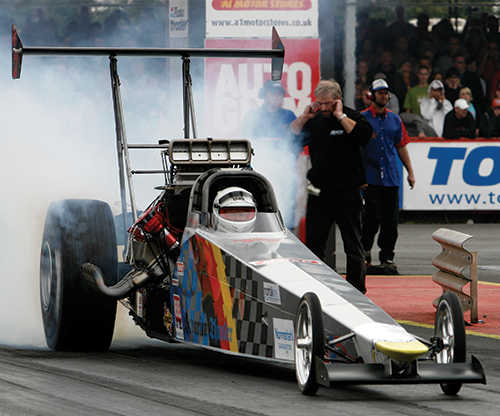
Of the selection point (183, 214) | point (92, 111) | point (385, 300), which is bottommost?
point (385, 300)

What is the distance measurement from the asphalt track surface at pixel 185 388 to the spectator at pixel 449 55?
11.7 meters

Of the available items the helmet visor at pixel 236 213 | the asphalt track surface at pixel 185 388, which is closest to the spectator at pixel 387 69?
the asphalt track surface at pixel 185 388

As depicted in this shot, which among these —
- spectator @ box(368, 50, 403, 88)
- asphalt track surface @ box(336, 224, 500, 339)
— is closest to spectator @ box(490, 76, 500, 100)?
spectator @ box(368, 50, 403, 88)

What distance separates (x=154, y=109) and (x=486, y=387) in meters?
6.44

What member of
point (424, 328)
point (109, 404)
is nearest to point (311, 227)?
point (424, 328)

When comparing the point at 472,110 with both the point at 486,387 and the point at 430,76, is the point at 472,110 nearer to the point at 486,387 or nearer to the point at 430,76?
the point at 430,76

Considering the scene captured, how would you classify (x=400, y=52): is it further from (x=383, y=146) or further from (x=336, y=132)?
(x=336, y=132)

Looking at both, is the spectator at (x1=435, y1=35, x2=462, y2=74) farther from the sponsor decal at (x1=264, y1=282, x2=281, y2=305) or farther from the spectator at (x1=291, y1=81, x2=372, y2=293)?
the sponsor decal at (x1=264, y1=282, x2=281, y2=305)

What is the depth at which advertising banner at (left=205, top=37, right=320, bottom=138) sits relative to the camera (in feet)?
40.5

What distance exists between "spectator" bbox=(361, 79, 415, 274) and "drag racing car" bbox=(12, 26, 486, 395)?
133 inches

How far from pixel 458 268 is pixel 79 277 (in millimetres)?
3229

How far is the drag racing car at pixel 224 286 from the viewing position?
4918mm

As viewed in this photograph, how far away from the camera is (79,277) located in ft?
22.9

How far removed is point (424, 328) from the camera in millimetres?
7719
